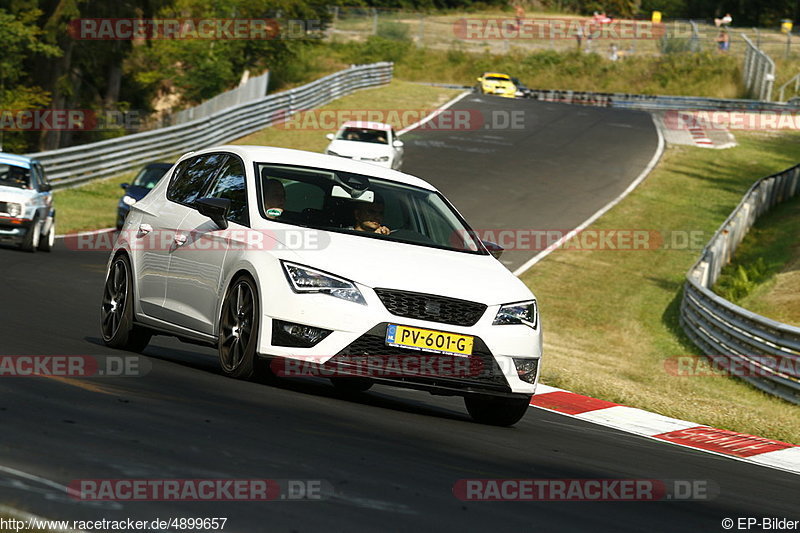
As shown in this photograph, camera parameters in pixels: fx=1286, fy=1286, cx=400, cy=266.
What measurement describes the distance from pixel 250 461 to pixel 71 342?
528 centimetres

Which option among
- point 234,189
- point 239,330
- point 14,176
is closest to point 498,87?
point 14,176

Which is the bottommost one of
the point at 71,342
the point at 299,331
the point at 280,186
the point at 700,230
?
the point at 700,230

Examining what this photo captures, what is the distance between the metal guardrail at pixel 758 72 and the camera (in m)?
59.6

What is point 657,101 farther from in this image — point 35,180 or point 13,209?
point 13,209

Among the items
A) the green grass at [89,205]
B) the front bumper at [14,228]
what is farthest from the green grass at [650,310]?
the green grass at [89,205]

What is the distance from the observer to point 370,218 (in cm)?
923

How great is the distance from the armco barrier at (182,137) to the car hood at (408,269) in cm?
2463

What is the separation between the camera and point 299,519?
15.8ft

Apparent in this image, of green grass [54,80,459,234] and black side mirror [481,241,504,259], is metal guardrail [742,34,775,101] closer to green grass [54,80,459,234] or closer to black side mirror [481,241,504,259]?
green grass [54,80,459,234]

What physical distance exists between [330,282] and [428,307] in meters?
0.64

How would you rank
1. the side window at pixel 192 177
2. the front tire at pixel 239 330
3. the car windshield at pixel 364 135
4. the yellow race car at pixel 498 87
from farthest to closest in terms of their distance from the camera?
the yellow race car at pixel 498 87, the car windshield at pixel 364 135, the side window at pixel 192 177, the front tire at pixel 239 330

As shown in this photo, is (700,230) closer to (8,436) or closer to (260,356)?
(260,356)

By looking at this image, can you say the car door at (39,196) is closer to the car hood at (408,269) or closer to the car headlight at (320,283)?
the car hood at (408,269)

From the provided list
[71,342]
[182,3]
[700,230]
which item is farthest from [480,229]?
[182,3]
